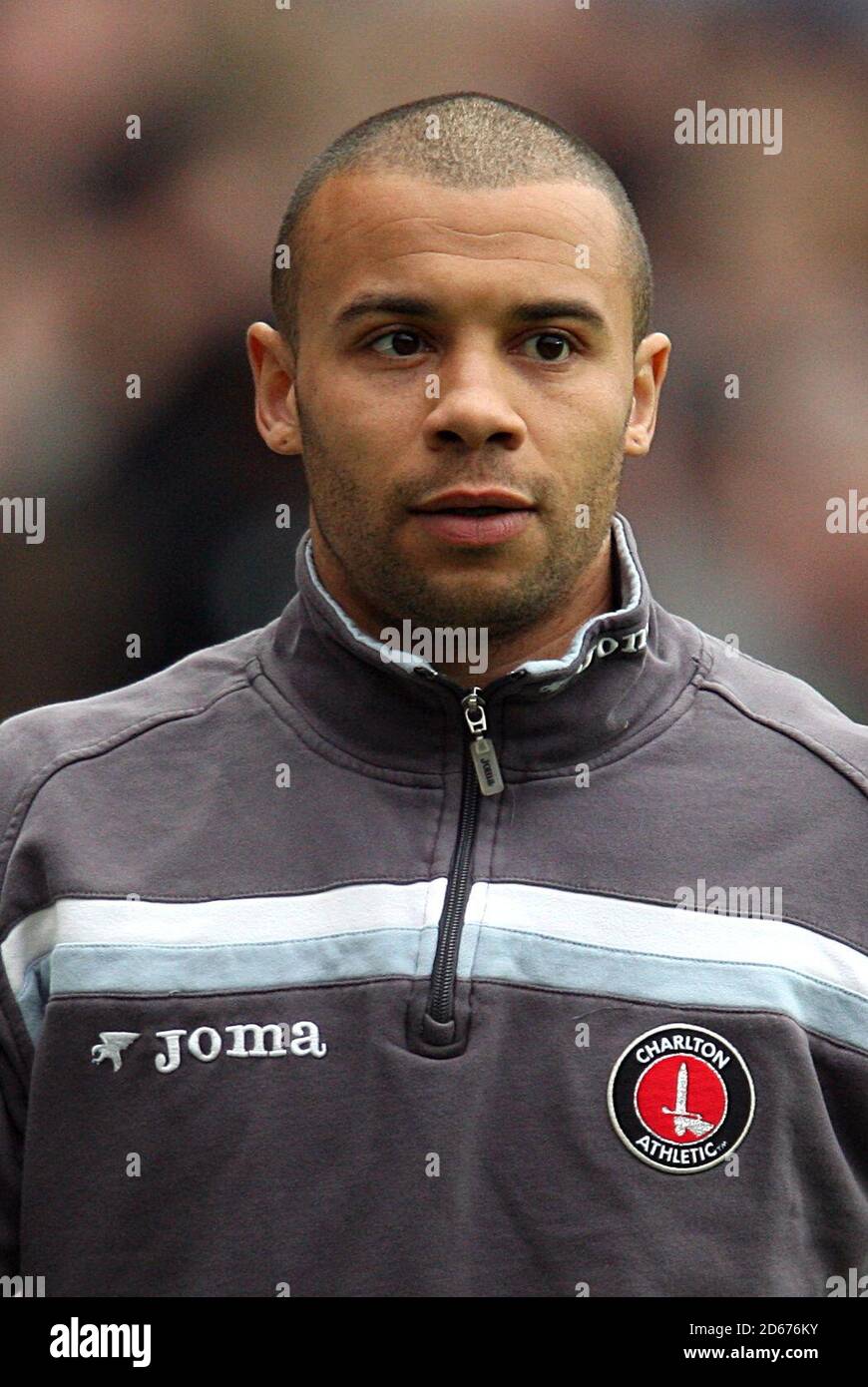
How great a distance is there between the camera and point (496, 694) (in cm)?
178

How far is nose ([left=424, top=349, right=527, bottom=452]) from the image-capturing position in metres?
1.76

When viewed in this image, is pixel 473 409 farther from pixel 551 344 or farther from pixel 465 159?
pixel 465 159

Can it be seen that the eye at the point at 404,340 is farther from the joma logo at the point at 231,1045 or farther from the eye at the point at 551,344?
the joma logo at the point at 231,1045

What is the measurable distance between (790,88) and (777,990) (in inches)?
88.0

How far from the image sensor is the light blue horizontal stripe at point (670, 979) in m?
1.71

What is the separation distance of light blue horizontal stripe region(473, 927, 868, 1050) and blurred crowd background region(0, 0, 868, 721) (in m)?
1.67

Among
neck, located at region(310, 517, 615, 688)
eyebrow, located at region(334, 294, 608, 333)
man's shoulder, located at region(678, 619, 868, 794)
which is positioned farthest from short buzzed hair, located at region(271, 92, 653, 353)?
man's shoulder, located at region(678, 619, 868, 794)

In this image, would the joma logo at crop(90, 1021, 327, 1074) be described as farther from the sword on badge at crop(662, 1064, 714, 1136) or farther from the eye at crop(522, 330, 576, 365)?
the eye at crop(522, 330, 576, 365)

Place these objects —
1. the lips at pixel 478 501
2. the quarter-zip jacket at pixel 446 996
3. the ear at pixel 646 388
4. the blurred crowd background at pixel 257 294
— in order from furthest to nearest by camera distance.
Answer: the blurred crowd background at pixel 257 294
the ear at pixel 646 388
the lips at pixel 478 501
the quarter-zip jacket at pixel 446 996

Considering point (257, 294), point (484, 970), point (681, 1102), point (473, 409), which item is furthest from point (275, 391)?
point (257, 294)

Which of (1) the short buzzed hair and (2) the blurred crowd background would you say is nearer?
(1) the short buzzed hair

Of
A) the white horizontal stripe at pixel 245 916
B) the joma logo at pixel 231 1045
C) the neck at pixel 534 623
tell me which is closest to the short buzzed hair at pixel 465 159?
the neck at pixel 534 623

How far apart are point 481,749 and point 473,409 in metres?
0.30
